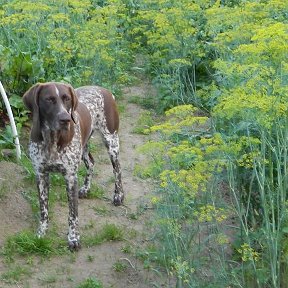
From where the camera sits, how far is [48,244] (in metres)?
6.57

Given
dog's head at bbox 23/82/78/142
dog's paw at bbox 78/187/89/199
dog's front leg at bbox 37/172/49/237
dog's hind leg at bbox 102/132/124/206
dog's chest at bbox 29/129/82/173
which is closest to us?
dog's head at bbox 23/82/78/142

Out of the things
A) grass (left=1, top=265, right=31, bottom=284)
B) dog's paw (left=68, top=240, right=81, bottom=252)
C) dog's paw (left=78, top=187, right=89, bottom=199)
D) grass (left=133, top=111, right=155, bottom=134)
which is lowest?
grass (left=133, top=111, right=155, bottom=134)

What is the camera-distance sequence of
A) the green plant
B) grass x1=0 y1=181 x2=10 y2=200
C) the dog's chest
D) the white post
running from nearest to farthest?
the green plant
the dog's chest
grass x1=0 y1=181 x2=10 y2=200
the white post

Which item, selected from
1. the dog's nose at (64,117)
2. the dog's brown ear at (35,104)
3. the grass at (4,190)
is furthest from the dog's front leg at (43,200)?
the dog's nose at (64,117)

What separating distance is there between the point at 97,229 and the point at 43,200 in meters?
0.61

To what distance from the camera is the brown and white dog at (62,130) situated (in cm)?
624

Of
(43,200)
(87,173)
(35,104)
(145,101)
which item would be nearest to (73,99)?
(35,104)

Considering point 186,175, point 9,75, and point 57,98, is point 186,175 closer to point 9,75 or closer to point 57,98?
point 57,98

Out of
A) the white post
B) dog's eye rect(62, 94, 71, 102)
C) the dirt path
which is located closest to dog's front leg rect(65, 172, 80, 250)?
the dirt path

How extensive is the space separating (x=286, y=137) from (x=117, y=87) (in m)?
5.91

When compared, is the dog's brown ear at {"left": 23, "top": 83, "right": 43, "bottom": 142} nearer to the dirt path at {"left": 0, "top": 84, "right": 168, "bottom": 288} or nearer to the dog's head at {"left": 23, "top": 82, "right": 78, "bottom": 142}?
the dog's head at {"left": 23, "top": 82, "right": 78, "bottom": 142}

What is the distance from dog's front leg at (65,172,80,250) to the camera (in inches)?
260

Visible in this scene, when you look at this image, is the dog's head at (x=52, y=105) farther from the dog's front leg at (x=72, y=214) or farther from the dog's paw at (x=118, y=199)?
the dog's paw at (x=118, y=199)

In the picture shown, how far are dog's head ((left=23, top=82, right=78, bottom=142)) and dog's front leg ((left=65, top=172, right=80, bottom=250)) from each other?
54 centimetres
